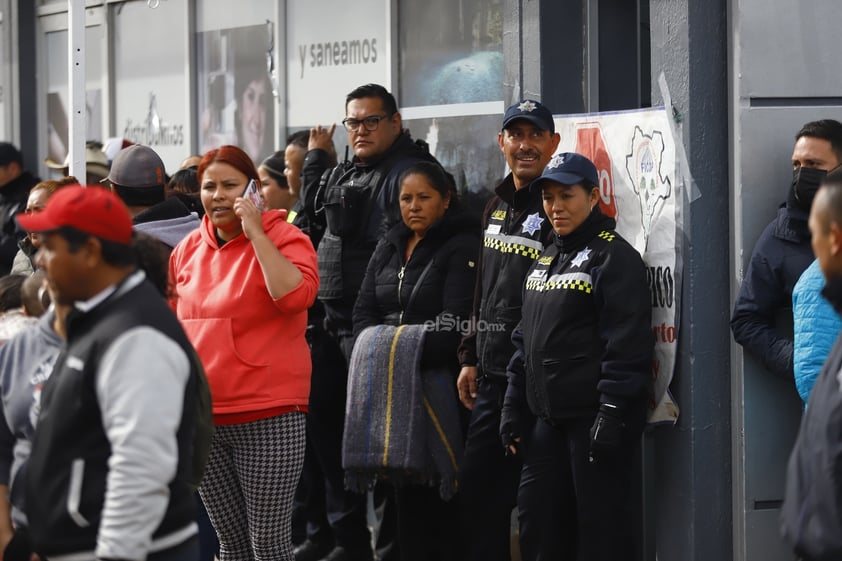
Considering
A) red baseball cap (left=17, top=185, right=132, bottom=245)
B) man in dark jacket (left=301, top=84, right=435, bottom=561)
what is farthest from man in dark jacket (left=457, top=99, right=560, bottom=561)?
red baseball cap (left=17, top=185, right=132, bottom=245)

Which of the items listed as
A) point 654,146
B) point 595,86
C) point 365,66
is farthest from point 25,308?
point 365,66

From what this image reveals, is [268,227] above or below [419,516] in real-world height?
above

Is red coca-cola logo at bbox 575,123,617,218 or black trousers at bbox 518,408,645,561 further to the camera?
red coca-cola logo at bbox 575,123,617,218

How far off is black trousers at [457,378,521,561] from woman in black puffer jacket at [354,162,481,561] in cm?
32

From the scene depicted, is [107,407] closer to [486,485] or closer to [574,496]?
[574,496]

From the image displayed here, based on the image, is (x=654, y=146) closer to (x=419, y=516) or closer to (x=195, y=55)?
(x=419, y=516)

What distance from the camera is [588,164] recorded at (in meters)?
5.59

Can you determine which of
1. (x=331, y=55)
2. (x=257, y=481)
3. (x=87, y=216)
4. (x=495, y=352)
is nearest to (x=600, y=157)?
(x=495, y=352)

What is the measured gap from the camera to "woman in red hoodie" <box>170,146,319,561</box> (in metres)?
5.31

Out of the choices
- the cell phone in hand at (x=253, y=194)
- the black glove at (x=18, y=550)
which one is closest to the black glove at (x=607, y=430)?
the cell phone in hand at (x=253, y=194)

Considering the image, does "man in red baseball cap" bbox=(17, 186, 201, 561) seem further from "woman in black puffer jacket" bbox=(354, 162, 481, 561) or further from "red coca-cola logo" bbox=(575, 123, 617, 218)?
"red coca-cola logo" bbox=(575, 123, 617, 218)

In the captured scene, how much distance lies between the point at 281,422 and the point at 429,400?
3.59 ft

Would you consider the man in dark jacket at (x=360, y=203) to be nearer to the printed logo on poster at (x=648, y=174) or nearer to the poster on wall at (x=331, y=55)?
the printed logo on poster at (x=648, y=174)

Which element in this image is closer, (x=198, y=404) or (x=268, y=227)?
(x=198, y=404)
